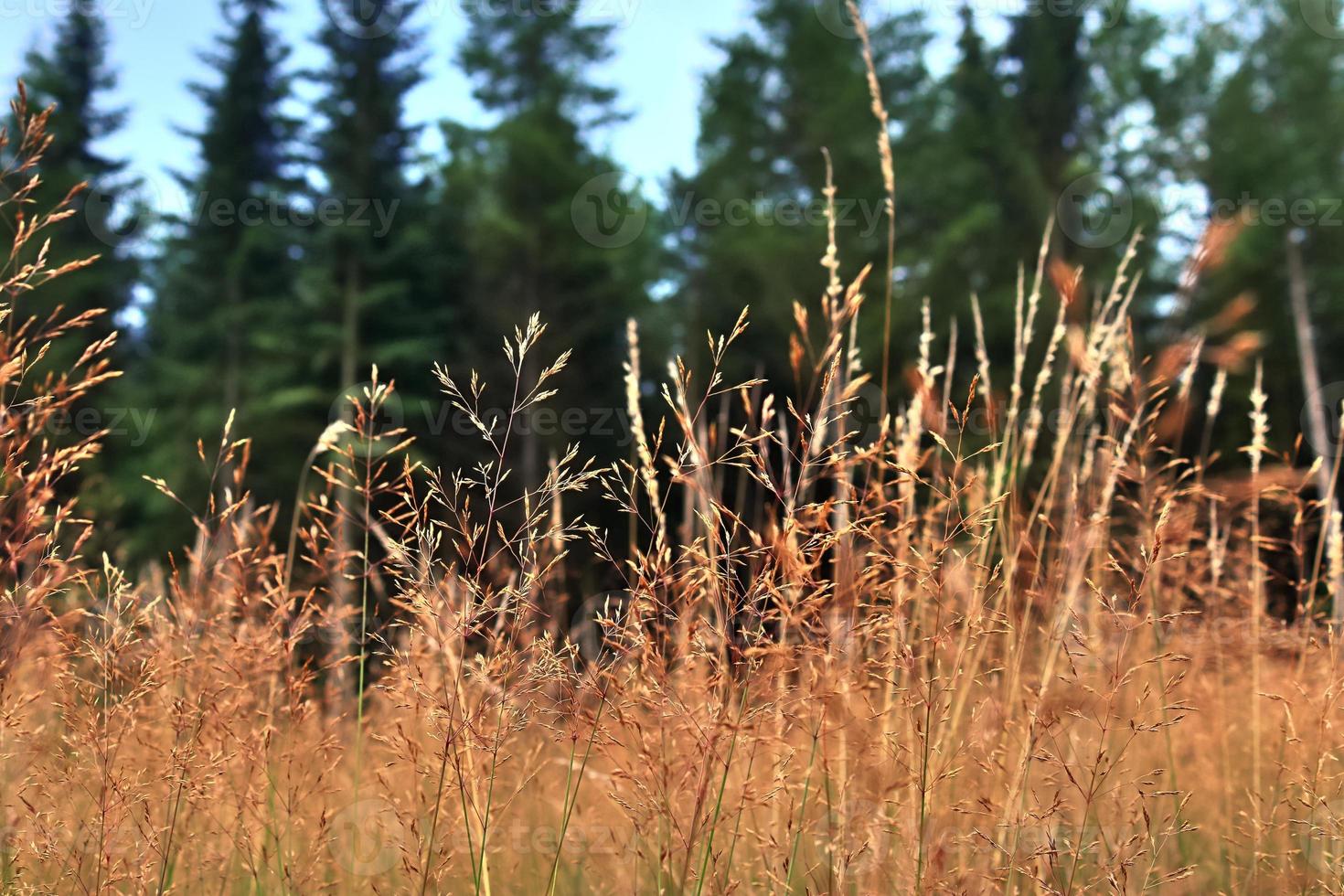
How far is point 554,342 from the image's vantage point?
43.2ft

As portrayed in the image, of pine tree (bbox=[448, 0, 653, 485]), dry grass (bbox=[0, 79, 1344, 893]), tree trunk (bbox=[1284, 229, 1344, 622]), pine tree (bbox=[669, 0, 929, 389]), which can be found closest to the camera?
dry grass (bbox=[0, 79, 1344, 893])

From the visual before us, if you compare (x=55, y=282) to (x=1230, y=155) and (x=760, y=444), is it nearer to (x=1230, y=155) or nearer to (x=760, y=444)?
(x=760, y=444)

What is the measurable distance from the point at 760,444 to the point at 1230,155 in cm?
1694

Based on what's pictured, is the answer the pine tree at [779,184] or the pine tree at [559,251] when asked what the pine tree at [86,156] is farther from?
the pine tree at [779,184]

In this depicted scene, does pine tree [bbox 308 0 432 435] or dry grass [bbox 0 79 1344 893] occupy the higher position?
pine tree [bbox 308 0 432 435]

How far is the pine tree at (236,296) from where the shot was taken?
13.4 metres

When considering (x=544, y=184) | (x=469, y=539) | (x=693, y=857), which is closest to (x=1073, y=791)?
(x=693, y=857)

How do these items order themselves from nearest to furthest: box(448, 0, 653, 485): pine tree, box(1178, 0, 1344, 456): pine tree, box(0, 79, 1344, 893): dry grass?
box(0, 79, 1344, 893): dry grass
box(448, 0, 653, 485): pine tree
box(1178, 0, 1344, 456): pine tree

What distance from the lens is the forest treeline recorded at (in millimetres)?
11969

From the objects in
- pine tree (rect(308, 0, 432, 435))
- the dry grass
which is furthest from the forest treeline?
the dry grass

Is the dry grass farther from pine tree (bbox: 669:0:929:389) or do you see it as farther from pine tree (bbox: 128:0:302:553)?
pine tree (bbox: 128:0:302:553)

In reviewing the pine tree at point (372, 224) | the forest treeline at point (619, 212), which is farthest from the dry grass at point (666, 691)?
the pine tree at point (372, 224)

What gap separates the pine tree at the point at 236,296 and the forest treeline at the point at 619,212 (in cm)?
6

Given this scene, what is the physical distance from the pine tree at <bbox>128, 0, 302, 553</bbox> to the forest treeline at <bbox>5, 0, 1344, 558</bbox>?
0.06 metres
